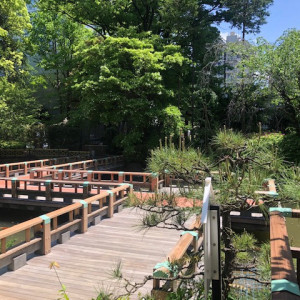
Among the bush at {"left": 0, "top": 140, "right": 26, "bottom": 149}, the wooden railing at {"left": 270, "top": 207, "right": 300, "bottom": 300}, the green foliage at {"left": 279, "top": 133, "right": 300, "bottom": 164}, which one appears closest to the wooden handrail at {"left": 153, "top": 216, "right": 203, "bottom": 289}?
the wooden railing at {"left": 270, "top": 207, "right": 300, "bottom": 300}

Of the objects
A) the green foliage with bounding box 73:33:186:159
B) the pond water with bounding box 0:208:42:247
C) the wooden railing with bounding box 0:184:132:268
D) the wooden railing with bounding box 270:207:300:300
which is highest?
the green foliage with bounding box 73:33:186:159

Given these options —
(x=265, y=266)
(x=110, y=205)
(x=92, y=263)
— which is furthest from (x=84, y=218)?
(x=265, y=266)

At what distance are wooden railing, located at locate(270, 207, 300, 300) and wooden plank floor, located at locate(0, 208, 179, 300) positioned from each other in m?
1.59

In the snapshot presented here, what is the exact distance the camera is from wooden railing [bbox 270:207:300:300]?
1305mm

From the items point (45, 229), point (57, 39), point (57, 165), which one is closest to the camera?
point (45, 229)

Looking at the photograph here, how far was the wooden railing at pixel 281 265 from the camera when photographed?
1305 millimetres

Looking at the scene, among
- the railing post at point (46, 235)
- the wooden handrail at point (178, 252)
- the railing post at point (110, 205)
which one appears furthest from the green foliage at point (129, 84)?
the wooden handrail at point (178, 252)

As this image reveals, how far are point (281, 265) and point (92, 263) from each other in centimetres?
372

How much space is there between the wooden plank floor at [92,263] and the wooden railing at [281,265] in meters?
1.59

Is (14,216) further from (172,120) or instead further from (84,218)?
(172,120)

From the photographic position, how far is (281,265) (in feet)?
5.04

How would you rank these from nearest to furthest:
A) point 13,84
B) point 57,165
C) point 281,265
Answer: point 281,265 < point 57,165 < point 13,84

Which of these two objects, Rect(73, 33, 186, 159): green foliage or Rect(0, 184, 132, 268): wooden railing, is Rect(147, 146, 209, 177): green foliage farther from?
Rect(73, 33, 186, 159): green foliage

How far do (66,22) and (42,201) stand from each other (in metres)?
15.3
